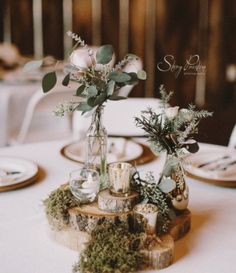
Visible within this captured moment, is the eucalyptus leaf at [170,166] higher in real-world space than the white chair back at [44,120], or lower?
higher

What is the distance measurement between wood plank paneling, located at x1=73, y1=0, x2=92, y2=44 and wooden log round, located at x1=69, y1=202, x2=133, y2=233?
3931 mm

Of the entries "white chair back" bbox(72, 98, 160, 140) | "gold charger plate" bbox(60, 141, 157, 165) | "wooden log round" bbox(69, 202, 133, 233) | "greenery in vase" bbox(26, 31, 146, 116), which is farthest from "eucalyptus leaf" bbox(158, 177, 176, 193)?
"white chair back" bbox(72, 98, 160, 140)

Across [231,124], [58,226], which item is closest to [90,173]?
[58,226]

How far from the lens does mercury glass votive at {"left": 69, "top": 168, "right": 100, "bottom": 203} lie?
47.2 inches

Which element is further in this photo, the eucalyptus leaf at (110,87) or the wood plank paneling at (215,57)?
the wood plank paneling at (215,57)

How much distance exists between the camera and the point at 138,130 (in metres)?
2.28

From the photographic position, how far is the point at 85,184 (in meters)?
1.21

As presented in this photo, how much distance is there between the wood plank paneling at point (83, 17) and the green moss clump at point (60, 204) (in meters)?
3.86

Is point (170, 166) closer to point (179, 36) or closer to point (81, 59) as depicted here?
point (81, 59)

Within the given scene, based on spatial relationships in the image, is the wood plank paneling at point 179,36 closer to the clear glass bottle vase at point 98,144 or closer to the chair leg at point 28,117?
the chair leg at point 28,117

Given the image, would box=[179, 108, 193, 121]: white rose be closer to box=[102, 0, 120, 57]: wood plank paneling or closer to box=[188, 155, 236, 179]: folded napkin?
box=[188, 155, 236, 179]: folded napkin

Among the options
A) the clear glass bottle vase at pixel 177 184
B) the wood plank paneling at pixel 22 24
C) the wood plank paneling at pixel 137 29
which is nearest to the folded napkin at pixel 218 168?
the clear glass bottle vase at pixel 177 184

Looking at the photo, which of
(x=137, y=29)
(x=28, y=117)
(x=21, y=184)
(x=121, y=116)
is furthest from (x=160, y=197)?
(x=137, y=29)

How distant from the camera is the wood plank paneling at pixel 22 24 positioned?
A: 4824 mm
